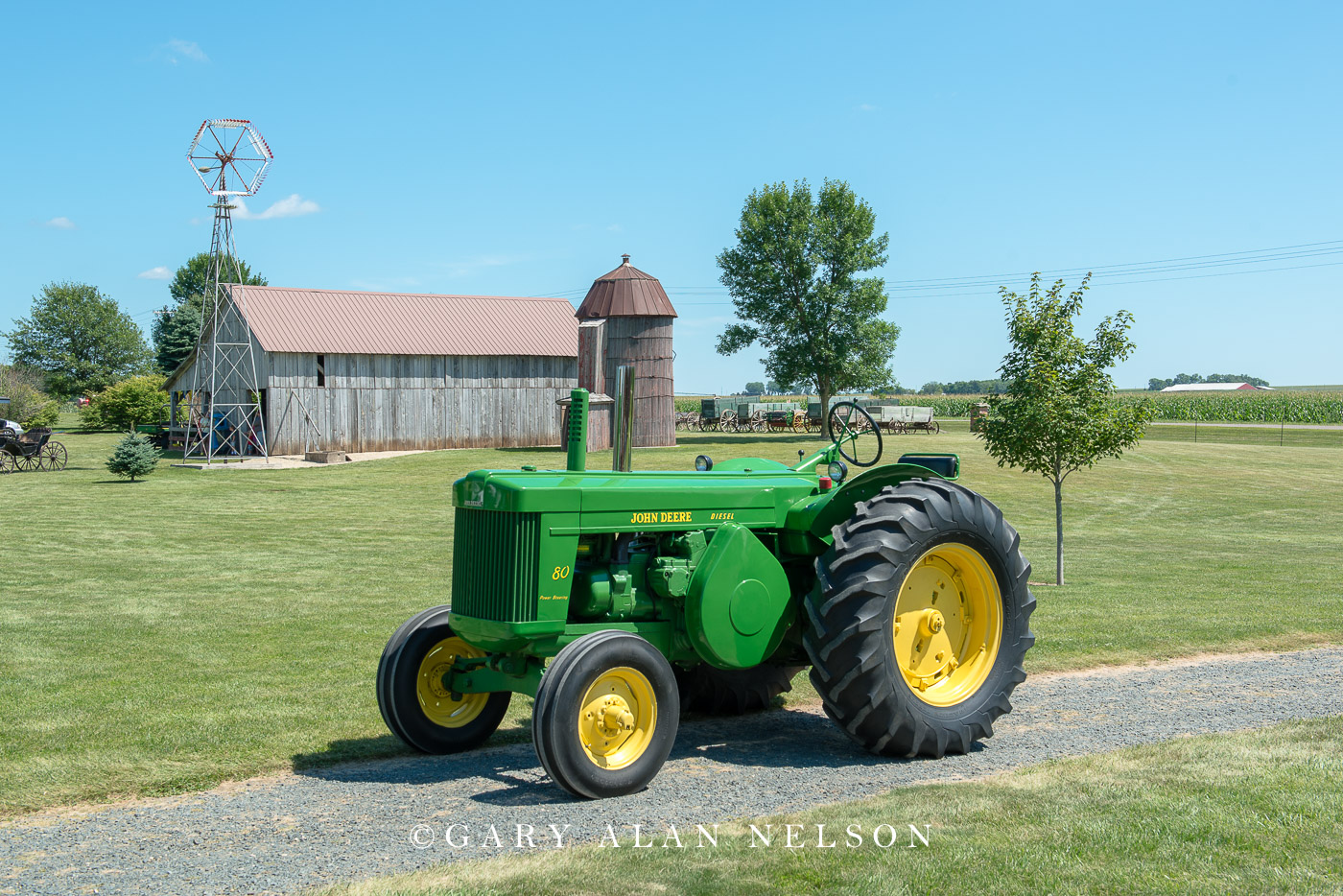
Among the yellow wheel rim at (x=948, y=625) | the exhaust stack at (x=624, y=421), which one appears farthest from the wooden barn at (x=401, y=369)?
the yellow wheel rim at (x=948, y=625)

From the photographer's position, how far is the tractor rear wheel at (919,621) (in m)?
6.22

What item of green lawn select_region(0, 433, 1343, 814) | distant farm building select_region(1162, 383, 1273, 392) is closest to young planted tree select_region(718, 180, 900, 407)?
→ green lawn select_region(0, 433, 1343, 814)

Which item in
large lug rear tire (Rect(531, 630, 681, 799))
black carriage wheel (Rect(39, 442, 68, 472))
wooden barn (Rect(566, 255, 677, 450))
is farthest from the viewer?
wooden barn (Rect(566, 255, 677, 450))

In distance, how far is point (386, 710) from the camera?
6449mm

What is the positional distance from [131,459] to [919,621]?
27.5m

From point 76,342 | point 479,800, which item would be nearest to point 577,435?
point 479,800

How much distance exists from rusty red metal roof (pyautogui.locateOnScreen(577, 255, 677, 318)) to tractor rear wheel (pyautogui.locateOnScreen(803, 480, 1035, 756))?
120 ft

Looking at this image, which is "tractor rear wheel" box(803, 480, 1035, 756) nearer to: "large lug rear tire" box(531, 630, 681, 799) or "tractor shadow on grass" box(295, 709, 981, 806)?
"tractor shadow on grass" box(295, 709, 981, 806)

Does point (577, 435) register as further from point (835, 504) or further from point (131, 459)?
point (131, 459)

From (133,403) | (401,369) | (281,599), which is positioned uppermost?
(401,369)

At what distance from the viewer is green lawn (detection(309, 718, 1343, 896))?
431 centimetres

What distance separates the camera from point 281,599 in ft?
41.9

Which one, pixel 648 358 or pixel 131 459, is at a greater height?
pixel 648 358

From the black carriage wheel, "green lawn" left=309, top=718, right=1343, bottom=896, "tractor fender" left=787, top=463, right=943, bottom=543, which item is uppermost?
"tractor fender" left=787, top=463, right=943, bottom=543
